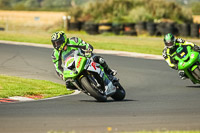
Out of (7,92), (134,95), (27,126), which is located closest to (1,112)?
(27,126)

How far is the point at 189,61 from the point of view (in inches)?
591

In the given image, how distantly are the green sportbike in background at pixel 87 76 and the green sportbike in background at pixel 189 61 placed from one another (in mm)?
4567

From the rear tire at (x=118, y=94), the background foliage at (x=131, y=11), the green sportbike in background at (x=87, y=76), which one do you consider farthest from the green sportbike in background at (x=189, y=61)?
the background foliage at (x=131, y=11)

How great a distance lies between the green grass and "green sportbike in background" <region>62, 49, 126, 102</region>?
2.28 meters

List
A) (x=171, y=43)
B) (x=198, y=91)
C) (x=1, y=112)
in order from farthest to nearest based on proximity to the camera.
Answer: (x=171, y=43) → (x=198, y=91) → (x=1, y=112)

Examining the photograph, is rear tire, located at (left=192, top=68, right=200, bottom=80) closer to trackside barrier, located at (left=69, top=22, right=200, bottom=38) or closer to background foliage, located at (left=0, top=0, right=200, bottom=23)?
trackside barrier, located at (left=69, top=22, right=200, bottom=38)

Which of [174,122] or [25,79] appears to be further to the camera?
[25,79]

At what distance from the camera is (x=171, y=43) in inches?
594

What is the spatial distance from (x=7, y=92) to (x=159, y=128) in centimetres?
659

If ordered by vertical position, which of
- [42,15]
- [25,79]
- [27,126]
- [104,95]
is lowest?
[42,15]

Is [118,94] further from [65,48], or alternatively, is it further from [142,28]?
[142,28]

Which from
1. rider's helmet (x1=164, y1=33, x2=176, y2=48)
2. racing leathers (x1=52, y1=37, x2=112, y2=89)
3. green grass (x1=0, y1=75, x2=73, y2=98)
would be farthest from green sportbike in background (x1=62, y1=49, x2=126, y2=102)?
rider's helmet (x1=164, y1=33, x2=176, y2=48)

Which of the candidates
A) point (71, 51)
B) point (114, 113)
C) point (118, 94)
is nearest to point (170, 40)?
point (118, 94)

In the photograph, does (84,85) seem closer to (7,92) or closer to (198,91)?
(7,92)
